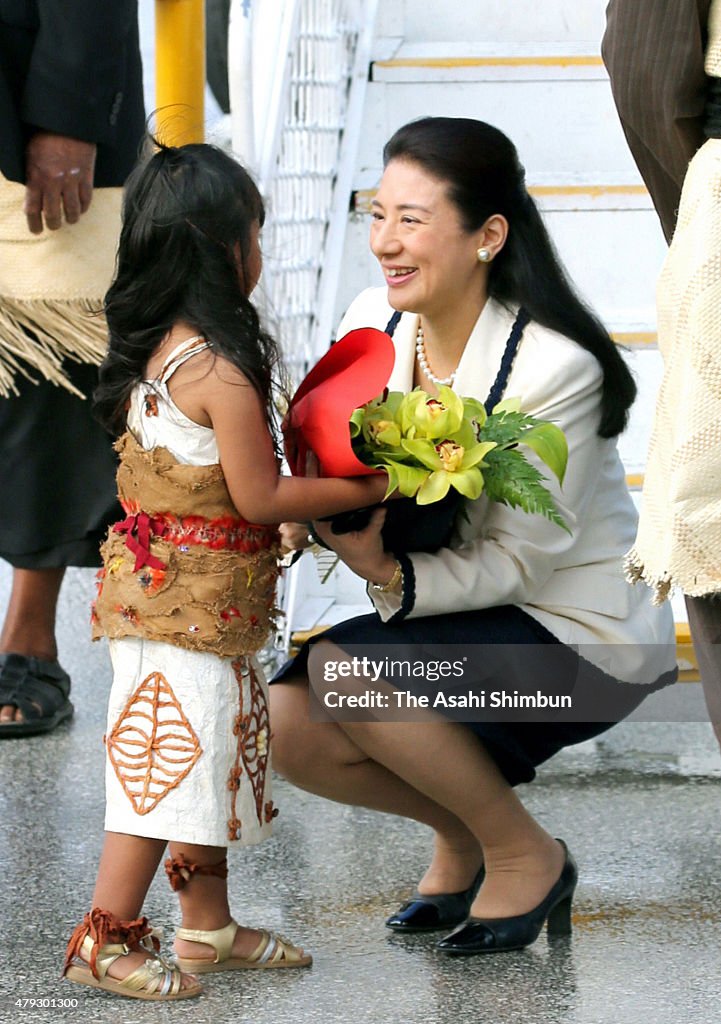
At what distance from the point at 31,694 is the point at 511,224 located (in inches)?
62.2

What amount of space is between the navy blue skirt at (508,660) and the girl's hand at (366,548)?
3.9 inches

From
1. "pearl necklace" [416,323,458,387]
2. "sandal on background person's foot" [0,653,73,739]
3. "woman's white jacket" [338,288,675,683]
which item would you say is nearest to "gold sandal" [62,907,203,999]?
"woman's white jacket" [338,288,675,683]

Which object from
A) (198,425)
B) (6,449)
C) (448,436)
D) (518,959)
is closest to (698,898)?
(518,959)

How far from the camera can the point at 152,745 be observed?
240cm

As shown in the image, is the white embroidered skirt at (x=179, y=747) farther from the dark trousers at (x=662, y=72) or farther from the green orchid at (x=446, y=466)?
the dark trousers at (x=662, y=72)

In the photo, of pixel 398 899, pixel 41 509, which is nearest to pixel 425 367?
pixel 398 899

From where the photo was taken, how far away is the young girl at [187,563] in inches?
93.7

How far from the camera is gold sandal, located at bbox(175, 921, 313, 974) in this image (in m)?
2.46

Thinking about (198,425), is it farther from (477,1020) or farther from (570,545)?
(477,1020)

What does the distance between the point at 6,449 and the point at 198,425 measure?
1.31 meters

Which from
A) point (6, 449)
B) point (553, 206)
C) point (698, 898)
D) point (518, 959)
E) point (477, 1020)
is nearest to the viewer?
point (477, 1020)

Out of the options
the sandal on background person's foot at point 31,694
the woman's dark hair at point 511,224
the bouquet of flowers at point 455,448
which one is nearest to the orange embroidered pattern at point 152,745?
the bouquet of flowers at point 455,448

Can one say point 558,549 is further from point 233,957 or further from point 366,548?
point 233,957

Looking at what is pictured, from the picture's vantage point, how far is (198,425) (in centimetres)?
241
